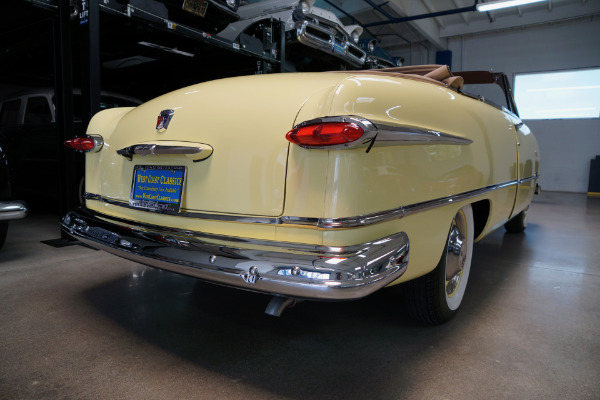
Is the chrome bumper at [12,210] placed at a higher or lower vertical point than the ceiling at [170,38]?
lower

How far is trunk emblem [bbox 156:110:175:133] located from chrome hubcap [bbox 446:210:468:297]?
1.36m

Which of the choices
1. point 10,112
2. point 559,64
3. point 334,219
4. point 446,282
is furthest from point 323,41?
point 559,64

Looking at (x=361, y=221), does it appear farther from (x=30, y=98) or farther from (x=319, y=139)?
(x=30, y=98)

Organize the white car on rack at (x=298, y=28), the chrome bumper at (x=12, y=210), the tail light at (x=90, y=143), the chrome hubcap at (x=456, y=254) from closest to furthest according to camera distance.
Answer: the tail light at (x=90, y=143) < the chrome hubcap at (x=456, y=254) < the chrome bumper at (x=12, y=210) < the white car on rack at (x=298, y=28)

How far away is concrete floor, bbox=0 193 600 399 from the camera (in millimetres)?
1338

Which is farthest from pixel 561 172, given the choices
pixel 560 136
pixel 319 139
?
pixel 319 139

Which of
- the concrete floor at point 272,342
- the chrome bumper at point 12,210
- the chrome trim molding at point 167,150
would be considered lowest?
the concrete floor at point 272,342

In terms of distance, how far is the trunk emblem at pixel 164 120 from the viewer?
155cm

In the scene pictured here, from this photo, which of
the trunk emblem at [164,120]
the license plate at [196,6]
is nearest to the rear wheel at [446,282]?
the trunk emblem at [164,120]

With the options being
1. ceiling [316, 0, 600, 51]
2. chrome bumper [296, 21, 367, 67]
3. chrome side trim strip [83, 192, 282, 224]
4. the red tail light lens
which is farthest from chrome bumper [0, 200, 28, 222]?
ceiling [316, 0, 600, 51]

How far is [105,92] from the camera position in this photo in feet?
15.0

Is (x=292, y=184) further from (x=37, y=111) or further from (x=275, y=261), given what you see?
(x=37, y=111)

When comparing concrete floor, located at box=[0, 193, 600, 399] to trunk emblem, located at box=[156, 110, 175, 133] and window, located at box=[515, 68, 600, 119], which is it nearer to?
trunk emblem, located at box=[156, 110, 175, 133]

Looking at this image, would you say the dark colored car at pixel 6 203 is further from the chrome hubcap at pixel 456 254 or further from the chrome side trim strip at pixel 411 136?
the chrome hubcap at pixel 456 254
